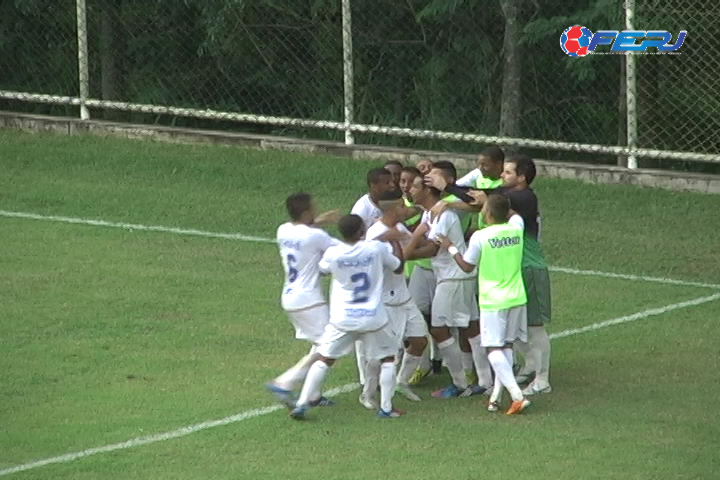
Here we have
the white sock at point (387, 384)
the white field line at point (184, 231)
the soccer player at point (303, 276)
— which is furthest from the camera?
the white field line at point (184, 231)

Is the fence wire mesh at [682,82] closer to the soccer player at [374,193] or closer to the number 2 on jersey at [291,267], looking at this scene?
the soccer player at [374,193]

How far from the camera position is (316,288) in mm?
11844

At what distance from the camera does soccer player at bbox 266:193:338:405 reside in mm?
11758

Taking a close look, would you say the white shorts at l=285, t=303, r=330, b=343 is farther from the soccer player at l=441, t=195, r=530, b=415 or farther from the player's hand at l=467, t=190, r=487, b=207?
the player's hand at l=467, t=190, r=487, b=207

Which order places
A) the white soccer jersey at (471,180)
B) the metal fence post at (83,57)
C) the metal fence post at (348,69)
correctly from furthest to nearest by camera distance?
the metal fence post at (83,57), the metal fence post at (348,69), the white soccer jersey at (471,180)

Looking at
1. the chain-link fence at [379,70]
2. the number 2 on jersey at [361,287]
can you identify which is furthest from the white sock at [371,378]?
the chain-link fence at [379,70]

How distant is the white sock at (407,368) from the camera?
12.3 metres

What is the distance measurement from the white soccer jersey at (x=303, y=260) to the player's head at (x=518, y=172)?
57.2 inches

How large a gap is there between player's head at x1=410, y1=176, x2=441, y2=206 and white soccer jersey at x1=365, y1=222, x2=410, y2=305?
0.91ft

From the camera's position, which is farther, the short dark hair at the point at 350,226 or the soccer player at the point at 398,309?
the soccer player at the point at 398,309

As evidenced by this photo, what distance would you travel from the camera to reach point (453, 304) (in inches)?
480

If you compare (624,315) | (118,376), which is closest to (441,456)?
(118,376)

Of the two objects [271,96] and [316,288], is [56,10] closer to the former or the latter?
[271,96]

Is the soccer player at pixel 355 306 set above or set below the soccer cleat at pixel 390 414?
above
